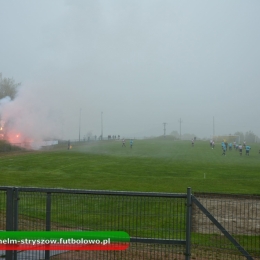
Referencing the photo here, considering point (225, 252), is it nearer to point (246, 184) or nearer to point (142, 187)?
point (142, 187)

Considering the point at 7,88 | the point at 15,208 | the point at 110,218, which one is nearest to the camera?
the point at 15,208

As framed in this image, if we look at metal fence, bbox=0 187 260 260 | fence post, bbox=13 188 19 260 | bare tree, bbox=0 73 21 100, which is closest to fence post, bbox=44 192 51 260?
metal fence, bbox=0 187 260 260

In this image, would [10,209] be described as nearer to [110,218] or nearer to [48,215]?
[48,215]

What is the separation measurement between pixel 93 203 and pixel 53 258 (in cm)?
118

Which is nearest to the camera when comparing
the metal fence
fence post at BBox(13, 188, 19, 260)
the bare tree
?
the metal fence

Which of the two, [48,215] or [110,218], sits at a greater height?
[48,215]

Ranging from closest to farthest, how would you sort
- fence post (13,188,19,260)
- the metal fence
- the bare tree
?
the metal fence, fence post (13,188,19,260), the bare tree

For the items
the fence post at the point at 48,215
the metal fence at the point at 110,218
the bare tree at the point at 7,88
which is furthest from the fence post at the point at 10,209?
the bare tree at the point at 7,88

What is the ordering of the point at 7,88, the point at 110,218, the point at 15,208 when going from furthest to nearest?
1. the point at 7,88
2. the point at 110,218
3. the point at 15,208

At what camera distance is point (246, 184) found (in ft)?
69.8

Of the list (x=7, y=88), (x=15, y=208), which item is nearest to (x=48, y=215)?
(x=15, y=208)

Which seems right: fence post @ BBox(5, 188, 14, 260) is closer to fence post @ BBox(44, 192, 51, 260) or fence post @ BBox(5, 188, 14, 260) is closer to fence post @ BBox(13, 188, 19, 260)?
fence post @ BBox(13, 188, 19, 260)


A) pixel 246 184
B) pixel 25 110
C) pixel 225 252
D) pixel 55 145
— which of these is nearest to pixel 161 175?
pixel 246 184

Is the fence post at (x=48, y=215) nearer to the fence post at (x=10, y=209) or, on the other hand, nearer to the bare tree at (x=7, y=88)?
the fence post at (x=10, y=209)
